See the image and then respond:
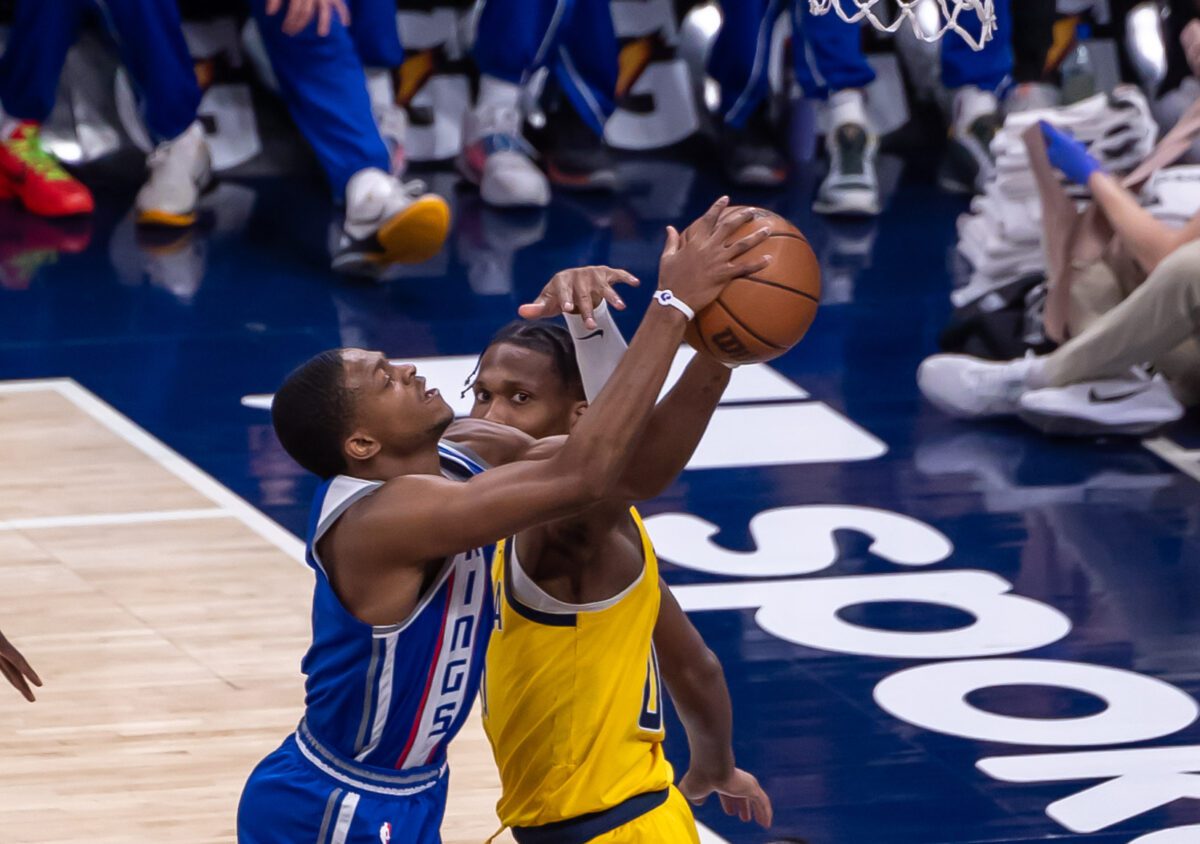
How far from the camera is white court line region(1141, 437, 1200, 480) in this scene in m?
6.40

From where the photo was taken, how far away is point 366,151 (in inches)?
322

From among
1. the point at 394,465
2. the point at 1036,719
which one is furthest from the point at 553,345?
the point at 1036,719

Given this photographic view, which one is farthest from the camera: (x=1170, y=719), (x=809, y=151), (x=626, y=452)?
(x=809, y=151)

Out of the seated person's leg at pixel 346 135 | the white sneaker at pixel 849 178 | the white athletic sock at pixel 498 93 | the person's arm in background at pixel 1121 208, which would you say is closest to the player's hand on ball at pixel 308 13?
the seated person's leg at pixel 346 135

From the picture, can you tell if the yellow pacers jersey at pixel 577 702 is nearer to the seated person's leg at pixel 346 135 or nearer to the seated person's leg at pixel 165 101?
the seated person's leg at pixel 346 135

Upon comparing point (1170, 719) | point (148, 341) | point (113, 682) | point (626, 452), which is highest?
point (626, 452)

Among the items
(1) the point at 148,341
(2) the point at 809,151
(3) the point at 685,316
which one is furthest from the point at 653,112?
(3) the point at 685,316

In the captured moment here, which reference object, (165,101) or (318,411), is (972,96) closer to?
(165,101)

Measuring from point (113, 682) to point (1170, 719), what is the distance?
2309 millimetres

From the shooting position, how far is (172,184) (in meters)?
8.84

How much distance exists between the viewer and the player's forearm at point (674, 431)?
3.08 m

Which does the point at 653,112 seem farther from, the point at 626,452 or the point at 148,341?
the point at 626,452

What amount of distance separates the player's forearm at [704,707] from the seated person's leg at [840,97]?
589 centimetres

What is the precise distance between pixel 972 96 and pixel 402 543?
7.26 m
